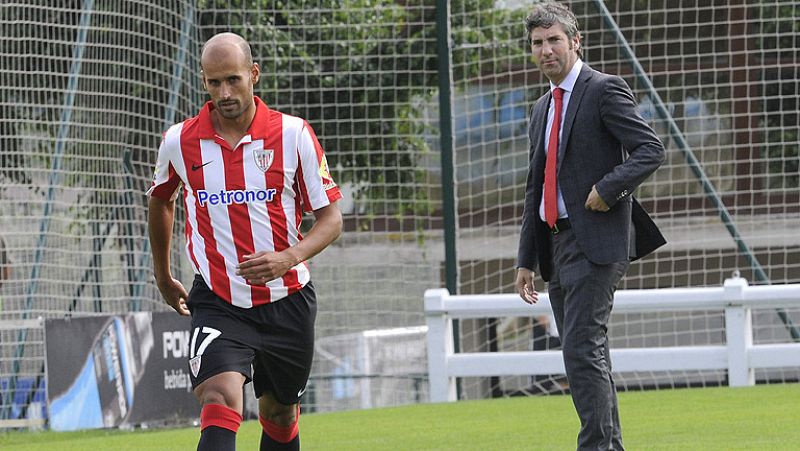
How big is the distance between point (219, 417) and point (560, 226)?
1771 mm

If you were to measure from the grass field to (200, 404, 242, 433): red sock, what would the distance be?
9.77 feet

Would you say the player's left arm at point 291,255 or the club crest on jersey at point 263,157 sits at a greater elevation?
the club crest on jersey at point 263,157

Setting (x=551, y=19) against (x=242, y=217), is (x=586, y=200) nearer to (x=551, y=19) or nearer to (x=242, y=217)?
(x=551, y=19)

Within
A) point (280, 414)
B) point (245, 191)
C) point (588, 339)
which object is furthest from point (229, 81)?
point (588, 339)

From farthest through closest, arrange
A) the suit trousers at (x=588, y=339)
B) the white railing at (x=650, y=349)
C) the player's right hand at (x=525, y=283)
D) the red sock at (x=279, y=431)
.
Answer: the white railing at (x=650, y=349) < the player's right hand at (x=525, y=283) < the red sock at (x=279, y=431) < the suit trousers at (x=588, y=339)

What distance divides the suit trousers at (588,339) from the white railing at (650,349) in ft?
17.2

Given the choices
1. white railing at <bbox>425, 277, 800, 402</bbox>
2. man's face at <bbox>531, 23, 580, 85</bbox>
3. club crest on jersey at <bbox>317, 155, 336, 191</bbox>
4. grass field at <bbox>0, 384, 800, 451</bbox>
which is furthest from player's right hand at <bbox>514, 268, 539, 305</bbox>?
white railing at <bbox>425, 277, 800, 402</bbox>

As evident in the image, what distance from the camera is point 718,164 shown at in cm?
1336

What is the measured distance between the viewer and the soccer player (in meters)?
5.27

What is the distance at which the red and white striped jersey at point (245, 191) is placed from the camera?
5367mm

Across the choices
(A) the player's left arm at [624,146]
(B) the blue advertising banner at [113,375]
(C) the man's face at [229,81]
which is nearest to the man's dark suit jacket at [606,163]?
(A) the player's left arm at [624,146]

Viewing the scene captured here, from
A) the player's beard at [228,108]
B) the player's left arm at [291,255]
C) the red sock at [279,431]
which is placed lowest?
the red sock at [279,431]

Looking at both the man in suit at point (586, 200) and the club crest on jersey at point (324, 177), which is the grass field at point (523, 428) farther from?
A: the club crest on jersey at point (324, 177)

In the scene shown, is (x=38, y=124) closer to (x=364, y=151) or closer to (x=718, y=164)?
(x=364, y=151)
